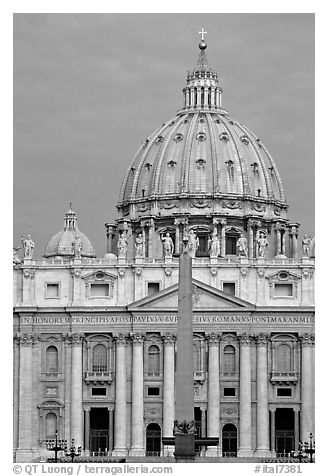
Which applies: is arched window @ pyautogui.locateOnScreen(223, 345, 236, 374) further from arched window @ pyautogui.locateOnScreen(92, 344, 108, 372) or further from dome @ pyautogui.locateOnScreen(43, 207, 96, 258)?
dome @ pyautogui.locateOnScreen(43, 207, 96, 258)

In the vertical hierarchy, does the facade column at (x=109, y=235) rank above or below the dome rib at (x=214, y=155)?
below

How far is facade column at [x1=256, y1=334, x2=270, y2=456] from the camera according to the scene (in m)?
102

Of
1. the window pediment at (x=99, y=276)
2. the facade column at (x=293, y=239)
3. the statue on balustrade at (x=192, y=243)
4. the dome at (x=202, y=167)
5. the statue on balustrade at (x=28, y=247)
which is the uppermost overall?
the dome at (x=202, y=167)

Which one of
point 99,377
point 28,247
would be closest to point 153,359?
point 99,377

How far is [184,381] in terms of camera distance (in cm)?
5791

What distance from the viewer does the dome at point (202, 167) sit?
126m

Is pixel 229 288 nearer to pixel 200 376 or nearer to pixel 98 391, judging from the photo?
pixel 200 376

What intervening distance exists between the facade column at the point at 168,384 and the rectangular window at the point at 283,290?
22.2 ft

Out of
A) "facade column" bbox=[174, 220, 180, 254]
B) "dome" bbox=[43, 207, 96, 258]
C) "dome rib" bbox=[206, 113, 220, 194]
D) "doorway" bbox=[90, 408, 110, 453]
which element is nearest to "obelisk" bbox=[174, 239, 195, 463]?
"doorway" bbox=[90, 408, 110, 453]

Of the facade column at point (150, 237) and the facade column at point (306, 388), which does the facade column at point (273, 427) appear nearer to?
the facade column at point (306, 388)

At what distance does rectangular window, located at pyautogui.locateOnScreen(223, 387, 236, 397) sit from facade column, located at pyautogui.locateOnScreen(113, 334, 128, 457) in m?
5.94

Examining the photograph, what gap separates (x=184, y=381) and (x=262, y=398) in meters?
45.7

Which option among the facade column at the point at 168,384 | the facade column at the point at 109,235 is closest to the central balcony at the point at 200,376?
the facade column at the point at 168,384
